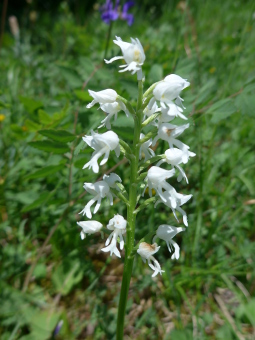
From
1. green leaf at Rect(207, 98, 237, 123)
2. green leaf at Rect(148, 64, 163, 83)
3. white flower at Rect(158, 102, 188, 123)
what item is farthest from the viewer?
green leaf at Rect(148, 64, 163, 83)

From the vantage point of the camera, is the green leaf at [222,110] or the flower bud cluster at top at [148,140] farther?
the green leaf at [222,110]

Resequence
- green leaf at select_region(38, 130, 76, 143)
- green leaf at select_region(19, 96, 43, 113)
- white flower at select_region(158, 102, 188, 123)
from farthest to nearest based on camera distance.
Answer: green leaf at select_region(19, 96, 43, 113) < green leaf at select_region(38, 130, 76, 143) < white flower at select_region(158, 102, 188, 123)

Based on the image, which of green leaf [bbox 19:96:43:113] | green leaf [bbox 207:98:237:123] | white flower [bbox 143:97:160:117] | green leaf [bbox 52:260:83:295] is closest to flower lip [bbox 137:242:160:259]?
white flower [bbox 143:97:160:117]

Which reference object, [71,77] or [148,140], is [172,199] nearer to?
[148,140]

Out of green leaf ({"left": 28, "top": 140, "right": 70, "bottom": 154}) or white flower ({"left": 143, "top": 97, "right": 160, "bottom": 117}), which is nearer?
white flower ({"left": 143, "top": 97, "right": 160, "bottom": 117})

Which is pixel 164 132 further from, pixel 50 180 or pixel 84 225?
pixel 50 180

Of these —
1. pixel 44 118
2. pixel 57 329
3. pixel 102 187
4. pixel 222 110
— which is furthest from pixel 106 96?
pixel 57 329

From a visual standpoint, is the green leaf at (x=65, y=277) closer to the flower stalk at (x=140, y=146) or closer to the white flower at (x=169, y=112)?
the flower stalk at (x=140, y=146)

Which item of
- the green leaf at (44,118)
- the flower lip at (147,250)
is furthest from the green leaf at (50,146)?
the flower lip at (147,250)

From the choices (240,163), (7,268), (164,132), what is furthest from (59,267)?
(240,163)

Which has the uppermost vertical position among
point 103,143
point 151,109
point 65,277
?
point 151,109

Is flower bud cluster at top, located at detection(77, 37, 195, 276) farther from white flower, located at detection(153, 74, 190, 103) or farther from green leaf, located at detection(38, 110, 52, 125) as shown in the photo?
green leaf, located at detection(38, 110, 52, 125)
